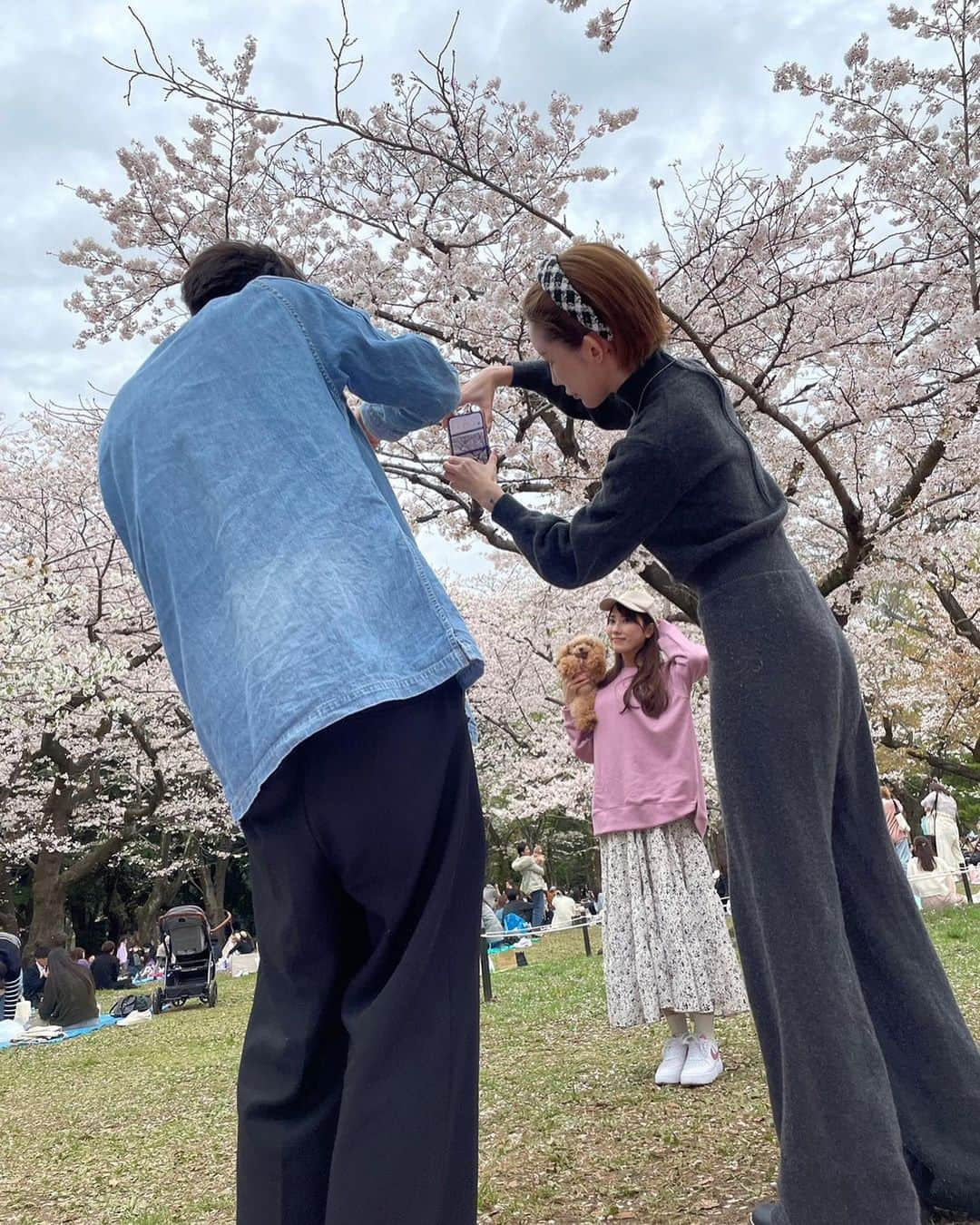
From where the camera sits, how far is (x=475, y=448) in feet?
7.48

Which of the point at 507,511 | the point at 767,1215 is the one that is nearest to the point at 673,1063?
the point at 767,1215

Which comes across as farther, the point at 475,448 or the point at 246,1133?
the point at 475,448

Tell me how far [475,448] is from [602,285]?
448 mm

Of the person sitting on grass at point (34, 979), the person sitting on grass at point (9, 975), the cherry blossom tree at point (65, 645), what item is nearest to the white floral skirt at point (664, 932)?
the cherry blossom tree at point (65, 645)

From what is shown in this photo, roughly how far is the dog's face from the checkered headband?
2.32 meters

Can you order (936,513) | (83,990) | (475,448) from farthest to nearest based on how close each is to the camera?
(83,990), (936,513), (475,448)

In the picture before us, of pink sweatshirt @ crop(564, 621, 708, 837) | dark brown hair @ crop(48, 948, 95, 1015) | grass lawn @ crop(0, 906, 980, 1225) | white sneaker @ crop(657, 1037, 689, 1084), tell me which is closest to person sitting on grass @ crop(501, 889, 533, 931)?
dark brown hair @ crop(48, 948, 95, 1015)

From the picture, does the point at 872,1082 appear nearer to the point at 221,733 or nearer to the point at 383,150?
the point at 221,733

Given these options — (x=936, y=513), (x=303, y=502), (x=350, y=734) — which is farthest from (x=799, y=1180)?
(x=936, y=513)

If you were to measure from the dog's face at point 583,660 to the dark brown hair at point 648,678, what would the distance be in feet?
0.85

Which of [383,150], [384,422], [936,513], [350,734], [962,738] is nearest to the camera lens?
[350,734]

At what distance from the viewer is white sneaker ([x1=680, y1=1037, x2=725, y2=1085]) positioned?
370 cm

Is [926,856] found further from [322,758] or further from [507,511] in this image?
[322,758]

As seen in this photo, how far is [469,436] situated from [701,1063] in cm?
266
